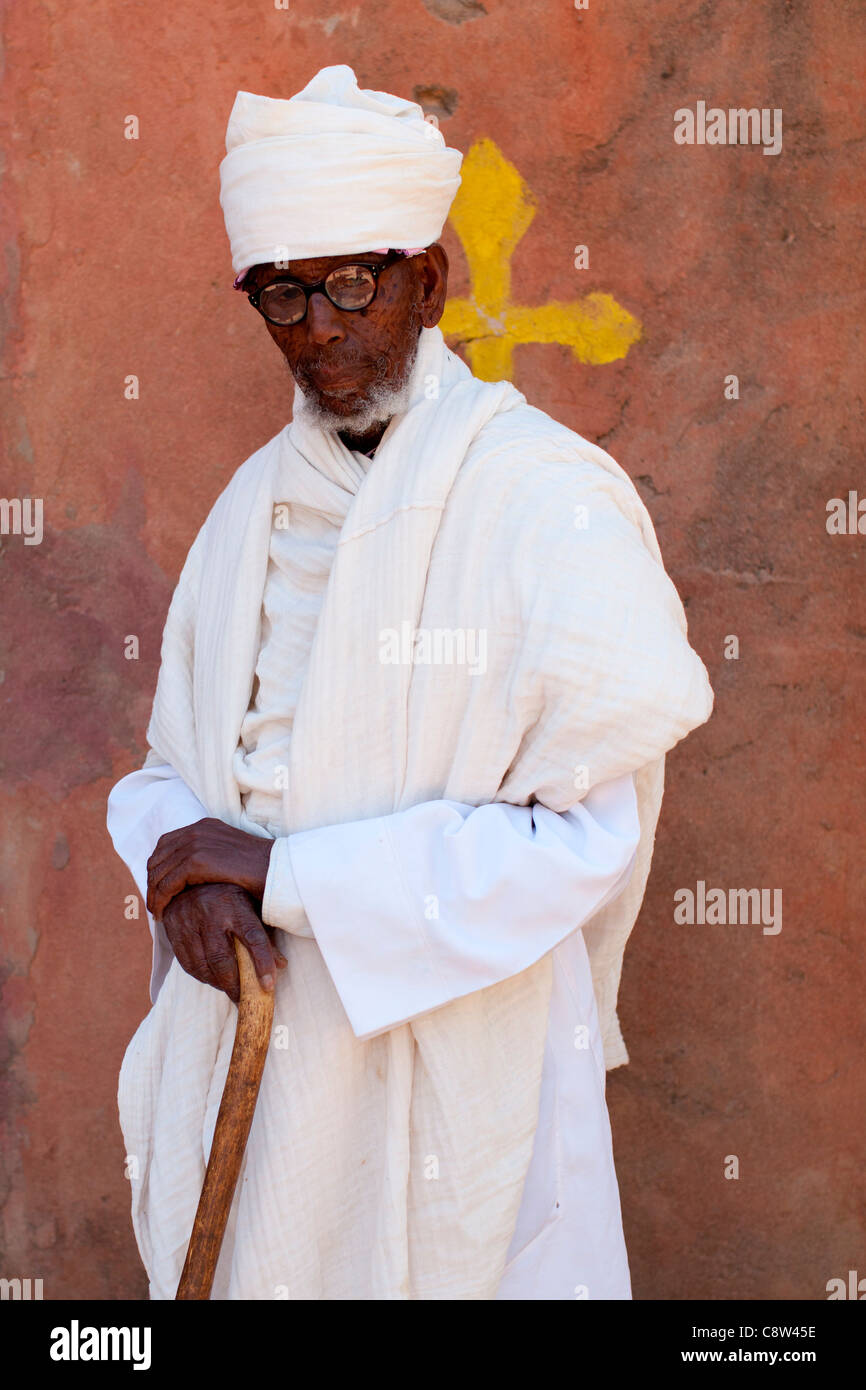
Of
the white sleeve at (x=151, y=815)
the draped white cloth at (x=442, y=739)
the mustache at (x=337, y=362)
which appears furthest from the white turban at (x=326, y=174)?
the white sleeve at (x=151, y=815)

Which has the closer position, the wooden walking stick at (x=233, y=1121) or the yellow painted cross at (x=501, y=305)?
the wooden walking stick at (x=233, y=1121)

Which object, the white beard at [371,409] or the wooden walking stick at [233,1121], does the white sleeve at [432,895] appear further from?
the white beard at [371,409]

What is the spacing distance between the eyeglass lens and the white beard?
0.39 ft

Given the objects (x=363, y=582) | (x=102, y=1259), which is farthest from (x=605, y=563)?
(x=102, y=1259)

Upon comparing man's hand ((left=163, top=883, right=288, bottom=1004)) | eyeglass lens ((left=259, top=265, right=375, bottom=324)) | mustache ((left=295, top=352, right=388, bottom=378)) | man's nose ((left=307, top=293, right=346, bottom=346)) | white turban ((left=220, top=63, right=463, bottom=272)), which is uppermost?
white turban ((left=220, top=63, right=463, bottom=272))

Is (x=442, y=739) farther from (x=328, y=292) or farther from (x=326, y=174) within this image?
(x=326, y=174)

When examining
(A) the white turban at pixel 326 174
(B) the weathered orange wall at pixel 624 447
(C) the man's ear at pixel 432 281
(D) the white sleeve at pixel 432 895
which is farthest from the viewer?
(B) the weathered orange wall at pixel 624 447

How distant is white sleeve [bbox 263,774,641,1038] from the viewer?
6.53ft

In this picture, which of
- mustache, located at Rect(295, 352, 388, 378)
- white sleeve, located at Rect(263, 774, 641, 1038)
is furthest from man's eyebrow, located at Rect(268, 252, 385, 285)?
white sleeve, located at Rect(263, 774, 641, 1038)

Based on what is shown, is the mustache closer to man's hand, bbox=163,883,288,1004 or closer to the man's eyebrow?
the man's eyebrow

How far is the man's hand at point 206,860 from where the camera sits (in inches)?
80.7

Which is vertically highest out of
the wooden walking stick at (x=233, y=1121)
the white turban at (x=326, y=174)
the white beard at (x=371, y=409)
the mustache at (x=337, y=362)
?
the white turban at (x=326, y=174)

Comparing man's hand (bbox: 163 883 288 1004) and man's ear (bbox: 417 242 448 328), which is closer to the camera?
man's hand (bbox: 163 883 288 1004)

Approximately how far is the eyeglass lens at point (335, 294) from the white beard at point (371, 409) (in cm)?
12
